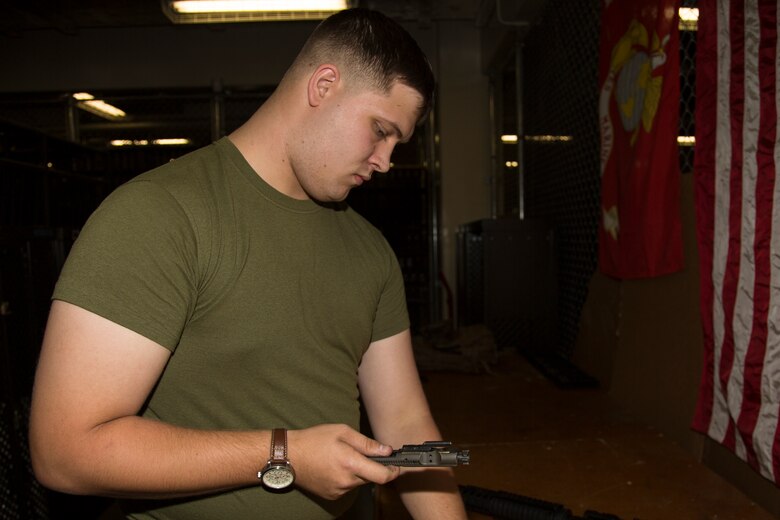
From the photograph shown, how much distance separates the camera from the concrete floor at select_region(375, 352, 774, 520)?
4.07 ft

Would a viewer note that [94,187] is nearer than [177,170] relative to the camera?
No

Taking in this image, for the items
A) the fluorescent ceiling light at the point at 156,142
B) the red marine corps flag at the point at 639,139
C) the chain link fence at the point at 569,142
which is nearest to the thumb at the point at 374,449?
the red marine corps flag at the point at 639,139

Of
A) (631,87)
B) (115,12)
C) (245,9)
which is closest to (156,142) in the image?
(115,12)

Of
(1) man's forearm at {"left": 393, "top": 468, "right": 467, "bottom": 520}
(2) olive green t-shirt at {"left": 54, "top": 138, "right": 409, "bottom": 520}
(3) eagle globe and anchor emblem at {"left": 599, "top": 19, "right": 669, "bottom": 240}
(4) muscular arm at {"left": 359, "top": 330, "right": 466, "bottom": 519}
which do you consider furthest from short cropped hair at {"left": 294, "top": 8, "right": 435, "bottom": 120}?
(3) eagle globe and anchor emblem at {"left": 599, "top": 19, "right": 669, "bottom": 240}

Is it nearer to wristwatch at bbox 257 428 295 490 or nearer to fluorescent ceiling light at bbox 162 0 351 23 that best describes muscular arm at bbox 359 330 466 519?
wristwatch at bbox 257 428 295 490

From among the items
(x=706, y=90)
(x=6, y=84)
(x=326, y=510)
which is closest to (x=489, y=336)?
(x=706, y=90)

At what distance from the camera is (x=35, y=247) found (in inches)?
81.6

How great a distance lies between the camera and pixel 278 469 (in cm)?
79

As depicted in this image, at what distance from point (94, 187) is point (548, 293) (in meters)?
4.02

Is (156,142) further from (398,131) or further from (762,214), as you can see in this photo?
(762,214)

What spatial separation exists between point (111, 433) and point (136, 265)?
8.5 inches

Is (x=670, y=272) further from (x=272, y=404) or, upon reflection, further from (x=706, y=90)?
(x=272, y=404)

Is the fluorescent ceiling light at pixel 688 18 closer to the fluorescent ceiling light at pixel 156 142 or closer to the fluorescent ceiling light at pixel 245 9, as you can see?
the fluorescent ceiling light at pixel 245 9

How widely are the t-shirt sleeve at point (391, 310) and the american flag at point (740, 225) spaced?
31.0 inches
